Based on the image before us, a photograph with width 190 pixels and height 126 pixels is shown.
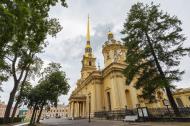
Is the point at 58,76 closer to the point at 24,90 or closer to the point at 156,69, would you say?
the point at 24,90

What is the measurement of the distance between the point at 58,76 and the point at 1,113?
11388cm

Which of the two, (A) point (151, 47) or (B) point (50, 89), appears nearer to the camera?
(A) point (151, 47)

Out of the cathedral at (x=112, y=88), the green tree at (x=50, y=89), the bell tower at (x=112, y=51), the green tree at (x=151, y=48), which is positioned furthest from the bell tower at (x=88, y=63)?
the green tree at (x=151, y=48)

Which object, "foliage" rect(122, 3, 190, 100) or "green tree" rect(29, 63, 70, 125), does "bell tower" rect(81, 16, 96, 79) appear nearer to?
"green tree" rect(29, 63, 70, 125)

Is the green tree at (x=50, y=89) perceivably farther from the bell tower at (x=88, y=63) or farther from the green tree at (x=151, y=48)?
the bell tower at (x=88, y=63)

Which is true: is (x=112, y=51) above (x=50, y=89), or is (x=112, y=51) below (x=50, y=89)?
above

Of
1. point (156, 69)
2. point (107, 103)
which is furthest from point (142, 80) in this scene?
point (107, 103)

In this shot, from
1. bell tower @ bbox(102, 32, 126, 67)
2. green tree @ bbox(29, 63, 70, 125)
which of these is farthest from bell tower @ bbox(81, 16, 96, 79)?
green tree @ bbox(29, 63, 70, 125)

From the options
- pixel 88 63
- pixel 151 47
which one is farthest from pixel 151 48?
pixel 88 63

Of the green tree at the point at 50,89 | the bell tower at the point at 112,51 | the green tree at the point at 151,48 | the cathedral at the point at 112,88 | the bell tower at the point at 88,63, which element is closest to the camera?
the green tree at the point at 151,48

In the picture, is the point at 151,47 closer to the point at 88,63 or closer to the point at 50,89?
the point at 50,89

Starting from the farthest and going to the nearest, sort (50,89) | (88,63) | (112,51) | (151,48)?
(88,63) < (112,51) < (50,89) < (151,48)

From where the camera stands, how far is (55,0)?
770 centimetres

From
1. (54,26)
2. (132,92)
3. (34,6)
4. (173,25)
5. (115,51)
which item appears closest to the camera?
(34,6)
